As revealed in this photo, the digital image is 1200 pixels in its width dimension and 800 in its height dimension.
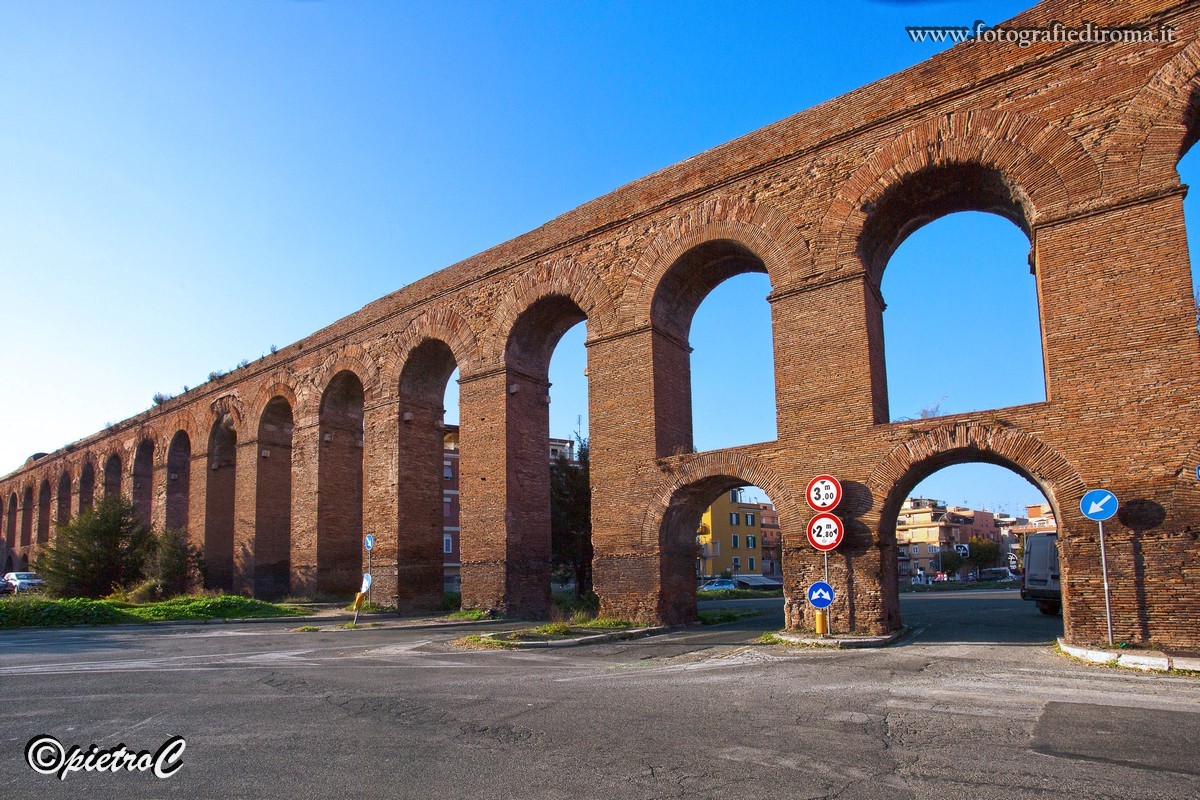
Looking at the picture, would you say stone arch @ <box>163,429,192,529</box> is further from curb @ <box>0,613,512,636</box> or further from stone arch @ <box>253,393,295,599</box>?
curb @ <box>0,613,512,636</box>

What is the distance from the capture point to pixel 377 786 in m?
4.97

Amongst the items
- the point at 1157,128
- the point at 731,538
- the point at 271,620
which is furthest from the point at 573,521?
the point at 731,538

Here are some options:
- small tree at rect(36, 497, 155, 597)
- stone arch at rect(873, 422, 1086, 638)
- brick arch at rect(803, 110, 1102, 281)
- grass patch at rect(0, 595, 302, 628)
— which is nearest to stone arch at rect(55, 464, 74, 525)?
small tree at rect(36, 497, 155, 597)

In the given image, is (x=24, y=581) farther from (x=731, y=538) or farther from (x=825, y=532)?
(x=731, y=538)

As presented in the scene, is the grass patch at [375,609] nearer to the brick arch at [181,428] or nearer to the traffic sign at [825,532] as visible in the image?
the traffic sign at [825,532]

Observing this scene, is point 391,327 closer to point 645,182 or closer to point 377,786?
point 645,182

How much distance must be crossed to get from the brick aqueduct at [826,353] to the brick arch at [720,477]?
57 millimetres

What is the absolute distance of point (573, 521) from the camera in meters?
25.7

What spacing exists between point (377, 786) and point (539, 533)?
16005 mm

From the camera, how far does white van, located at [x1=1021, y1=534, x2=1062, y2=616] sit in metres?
19.6

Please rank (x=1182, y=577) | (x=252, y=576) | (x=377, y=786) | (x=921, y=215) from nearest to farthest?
(x=377, y=786) → (x=1182, y=577) → (x=921, y=215) → (x=252, y=576)

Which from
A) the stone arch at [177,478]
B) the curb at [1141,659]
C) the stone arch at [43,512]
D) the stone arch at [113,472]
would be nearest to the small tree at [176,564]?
the stone arch at [177,478]

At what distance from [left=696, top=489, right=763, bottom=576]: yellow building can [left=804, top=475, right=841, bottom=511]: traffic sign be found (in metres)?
49.4

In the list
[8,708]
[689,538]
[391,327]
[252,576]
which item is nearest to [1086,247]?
[689,538]
